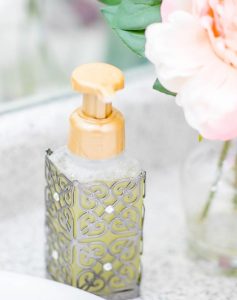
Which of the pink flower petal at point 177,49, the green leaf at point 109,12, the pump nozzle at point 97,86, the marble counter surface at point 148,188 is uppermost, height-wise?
the pink flower petal at point 177,49

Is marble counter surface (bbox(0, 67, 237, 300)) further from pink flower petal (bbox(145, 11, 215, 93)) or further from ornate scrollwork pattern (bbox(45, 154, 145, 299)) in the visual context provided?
pink flower petal (bbox(145, 11, 215, 93))

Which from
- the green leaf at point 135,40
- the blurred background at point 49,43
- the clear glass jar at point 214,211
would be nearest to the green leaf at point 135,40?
the green leaf at point 135,40

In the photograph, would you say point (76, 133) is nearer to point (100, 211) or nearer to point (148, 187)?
point (100, 211)

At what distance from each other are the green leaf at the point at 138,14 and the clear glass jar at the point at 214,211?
0.39 ft

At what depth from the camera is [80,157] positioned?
1.35 feet

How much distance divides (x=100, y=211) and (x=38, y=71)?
0.25 m

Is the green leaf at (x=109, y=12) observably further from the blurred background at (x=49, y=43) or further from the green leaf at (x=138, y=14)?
the blurred background at (x=49, y=43)

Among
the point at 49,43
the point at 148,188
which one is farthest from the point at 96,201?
the point at 49,43

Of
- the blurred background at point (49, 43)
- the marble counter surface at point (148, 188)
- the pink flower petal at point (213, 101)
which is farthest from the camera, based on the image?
the blurred background at point (49, 43)

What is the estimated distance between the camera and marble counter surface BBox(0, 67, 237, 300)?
0.49m

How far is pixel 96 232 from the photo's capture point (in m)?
0.44

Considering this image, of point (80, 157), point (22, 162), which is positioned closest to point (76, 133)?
point (80, 157)

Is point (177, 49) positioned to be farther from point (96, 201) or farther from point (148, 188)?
point (148, 188)

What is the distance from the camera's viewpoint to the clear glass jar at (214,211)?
49cm
